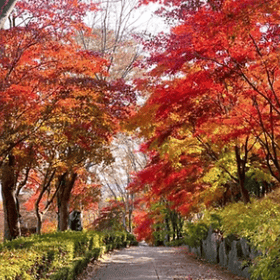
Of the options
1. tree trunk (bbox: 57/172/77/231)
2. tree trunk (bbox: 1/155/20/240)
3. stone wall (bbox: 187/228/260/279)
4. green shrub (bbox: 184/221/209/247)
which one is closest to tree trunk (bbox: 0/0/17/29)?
stone wall (bbox: 187/228/260/279)

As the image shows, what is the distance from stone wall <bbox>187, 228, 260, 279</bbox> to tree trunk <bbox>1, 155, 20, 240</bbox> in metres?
7.48

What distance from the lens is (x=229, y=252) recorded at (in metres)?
11.4

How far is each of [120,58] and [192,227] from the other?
930cm

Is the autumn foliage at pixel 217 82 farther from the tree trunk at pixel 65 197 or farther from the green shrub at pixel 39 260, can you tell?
the tree trunk at pixel 65 197

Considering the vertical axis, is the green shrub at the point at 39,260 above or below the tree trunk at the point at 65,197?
below

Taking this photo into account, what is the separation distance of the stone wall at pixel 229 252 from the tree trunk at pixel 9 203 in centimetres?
748

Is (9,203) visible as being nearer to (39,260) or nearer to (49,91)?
(49,91)

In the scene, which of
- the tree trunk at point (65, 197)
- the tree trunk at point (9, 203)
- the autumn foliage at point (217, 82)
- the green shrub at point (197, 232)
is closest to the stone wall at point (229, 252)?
the green shrub at point (197, 232)

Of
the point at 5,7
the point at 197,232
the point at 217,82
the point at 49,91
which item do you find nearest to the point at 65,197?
the point at 197,232

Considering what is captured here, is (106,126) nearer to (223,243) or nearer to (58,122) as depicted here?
(58,122)

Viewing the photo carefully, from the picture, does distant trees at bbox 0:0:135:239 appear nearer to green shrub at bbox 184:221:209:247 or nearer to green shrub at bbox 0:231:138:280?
green shrub at bbox 0:231:138:280

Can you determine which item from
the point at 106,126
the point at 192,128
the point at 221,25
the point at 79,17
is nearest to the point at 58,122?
the point at 106,126

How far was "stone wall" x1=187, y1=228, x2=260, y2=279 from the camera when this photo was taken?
31.0 ft

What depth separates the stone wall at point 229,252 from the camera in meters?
9.45
